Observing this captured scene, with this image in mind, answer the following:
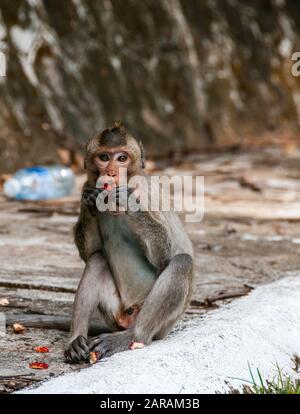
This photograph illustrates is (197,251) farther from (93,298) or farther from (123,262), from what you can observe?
(93,298)

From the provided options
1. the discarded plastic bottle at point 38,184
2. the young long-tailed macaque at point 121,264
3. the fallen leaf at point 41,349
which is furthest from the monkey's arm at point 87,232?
the discarded plastic bottle at point 38,184

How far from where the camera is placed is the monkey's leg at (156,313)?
4723 millimetres

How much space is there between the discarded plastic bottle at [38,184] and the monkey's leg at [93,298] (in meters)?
4.81

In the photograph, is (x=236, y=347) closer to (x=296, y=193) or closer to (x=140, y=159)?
(x=140, y=159)

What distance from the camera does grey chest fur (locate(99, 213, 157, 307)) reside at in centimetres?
504

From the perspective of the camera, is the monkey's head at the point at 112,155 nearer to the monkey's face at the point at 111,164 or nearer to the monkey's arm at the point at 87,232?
the monkey's face at the point at 111,164

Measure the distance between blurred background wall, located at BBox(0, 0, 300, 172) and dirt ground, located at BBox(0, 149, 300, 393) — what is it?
807 mm

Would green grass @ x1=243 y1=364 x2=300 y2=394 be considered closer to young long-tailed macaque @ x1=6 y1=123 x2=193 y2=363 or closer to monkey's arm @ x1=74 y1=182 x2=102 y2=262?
young long-tailed macaque @ x1=6 y1=123 x2=193 y2=363

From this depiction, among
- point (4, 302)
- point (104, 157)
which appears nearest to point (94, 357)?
point (104, 157)

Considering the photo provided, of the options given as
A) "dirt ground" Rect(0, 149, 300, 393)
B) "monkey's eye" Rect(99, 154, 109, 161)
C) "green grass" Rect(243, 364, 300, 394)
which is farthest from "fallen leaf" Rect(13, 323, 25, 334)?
"green grass" Rect(243, 364, 300, 394)

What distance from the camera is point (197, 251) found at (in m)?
7.55

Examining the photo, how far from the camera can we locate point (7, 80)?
10945mm
